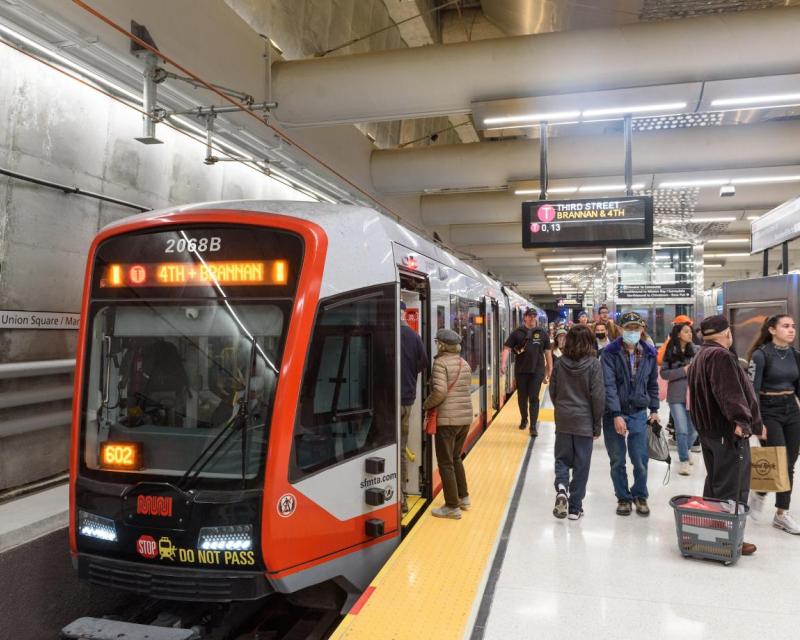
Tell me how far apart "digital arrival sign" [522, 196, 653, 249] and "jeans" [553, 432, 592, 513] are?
3409 millimetres

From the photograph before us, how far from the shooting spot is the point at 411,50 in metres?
6.52

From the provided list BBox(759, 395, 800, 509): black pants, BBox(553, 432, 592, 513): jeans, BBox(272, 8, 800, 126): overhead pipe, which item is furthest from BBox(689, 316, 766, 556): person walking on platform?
BBox(272, 8, 800, 126): overhead pipe

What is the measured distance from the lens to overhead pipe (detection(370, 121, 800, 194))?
868 centimetres

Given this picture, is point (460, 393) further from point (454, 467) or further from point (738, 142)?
point (738, 142)

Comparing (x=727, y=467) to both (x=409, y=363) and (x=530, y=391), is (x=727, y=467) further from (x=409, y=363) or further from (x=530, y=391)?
(x=530, y=391)

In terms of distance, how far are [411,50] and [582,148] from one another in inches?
157

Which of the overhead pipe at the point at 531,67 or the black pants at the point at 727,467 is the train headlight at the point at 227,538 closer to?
the black pants at the point at 727,467

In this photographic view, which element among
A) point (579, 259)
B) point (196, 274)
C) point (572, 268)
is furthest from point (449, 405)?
point (572, 268)

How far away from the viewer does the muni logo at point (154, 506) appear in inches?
124

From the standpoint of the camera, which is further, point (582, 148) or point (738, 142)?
point (582, 148)

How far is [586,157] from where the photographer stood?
940 cm

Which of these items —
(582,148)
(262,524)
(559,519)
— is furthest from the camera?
(582,148)

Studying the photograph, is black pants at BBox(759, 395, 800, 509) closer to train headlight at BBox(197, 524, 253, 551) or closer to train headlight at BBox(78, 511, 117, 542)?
train headlight at BBox(197, 524, 253, 551)

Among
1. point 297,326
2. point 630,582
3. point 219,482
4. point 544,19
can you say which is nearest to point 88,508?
point 219,482
